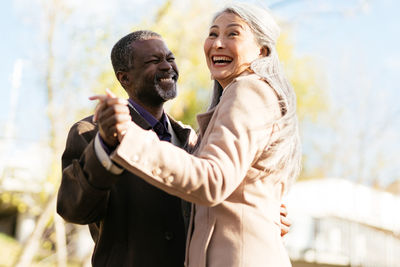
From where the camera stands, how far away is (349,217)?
720 inches

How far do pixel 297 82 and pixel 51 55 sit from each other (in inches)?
472

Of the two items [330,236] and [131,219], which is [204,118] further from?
[330,236]

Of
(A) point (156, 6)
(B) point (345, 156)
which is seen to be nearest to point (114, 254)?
(A) point (156, 6)

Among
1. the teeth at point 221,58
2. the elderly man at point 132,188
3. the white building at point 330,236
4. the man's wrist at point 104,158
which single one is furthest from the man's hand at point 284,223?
the white building at point 330,236

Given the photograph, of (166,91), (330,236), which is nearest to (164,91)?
(166,91)

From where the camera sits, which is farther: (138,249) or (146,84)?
(146,84)

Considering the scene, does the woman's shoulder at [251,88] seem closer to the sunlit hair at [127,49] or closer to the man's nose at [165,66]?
the man's nose at [165,66]

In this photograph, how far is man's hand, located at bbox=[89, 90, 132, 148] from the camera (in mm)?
1972

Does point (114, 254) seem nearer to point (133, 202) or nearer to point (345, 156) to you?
point (133, 202)

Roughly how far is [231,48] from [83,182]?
2.75 feet

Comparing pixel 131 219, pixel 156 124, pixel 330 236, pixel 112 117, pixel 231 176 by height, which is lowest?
pixel 131 219

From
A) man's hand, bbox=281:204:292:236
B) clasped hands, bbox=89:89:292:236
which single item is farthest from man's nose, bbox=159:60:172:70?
clasped hands, bbox=89:89:292:236

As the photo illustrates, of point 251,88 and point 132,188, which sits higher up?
point 251,88

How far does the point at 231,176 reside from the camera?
80.2 inches
